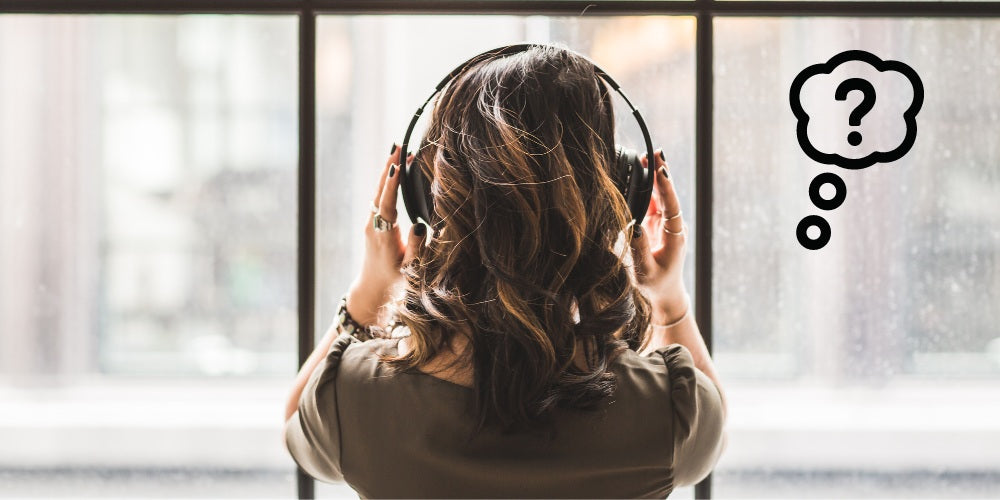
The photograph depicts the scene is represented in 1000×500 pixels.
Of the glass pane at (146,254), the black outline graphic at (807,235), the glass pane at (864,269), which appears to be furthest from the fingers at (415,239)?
the black outline graphic at (807,235)

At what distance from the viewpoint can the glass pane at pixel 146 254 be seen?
122cm

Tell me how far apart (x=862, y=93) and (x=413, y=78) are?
759 mm

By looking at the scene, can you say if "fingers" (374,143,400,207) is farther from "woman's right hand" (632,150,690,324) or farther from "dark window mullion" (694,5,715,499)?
"dark window mullion" (694,5,715,499)

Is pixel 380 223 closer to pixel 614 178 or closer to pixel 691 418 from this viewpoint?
pixel 614 178

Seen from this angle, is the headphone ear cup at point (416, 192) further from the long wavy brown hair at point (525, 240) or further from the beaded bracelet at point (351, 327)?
the beaded bracelet at point (351, 327)

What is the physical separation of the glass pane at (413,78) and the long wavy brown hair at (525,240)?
0.38 m

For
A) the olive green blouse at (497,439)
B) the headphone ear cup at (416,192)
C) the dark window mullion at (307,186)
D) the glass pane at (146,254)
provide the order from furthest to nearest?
the glass pane at (146,254), the dark window mullion at (307,186), the headphone ear cup at (416,192), the olive green blouse at (497,439)

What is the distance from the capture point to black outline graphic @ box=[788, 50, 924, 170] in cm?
114

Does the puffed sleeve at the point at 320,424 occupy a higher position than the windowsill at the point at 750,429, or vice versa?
the puffed sleeve at the point at 320,424

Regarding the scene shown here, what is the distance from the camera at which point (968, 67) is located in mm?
1180

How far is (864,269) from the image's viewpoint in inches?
49.1

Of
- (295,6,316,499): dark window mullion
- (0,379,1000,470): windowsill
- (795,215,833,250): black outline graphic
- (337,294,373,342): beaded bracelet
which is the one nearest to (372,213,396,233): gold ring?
(337,294,373,342): beaded bracelet

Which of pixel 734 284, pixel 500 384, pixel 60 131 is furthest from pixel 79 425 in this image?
pixel 734 284

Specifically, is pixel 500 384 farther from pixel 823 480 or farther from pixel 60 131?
pixel 60 131
